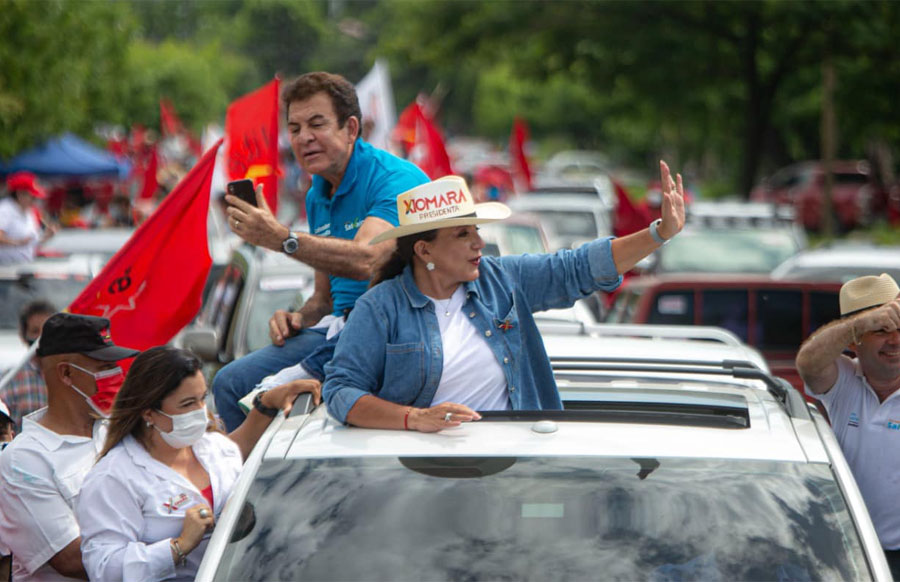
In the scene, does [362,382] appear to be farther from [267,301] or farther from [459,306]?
[267,301]

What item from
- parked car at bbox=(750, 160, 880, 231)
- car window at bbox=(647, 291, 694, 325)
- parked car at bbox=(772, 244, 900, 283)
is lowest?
parked car at bbox=(750, 160, 880, 231)

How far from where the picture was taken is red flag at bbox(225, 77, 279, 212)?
29.5ft

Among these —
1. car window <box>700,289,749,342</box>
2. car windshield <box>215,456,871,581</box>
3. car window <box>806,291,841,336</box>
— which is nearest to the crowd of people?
car windshield <box>215,456,871,581</box>

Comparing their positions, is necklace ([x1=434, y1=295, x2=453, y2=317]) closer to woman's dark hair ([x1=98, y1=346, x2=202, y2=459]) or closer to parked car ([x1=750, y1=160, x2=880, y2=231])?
woman's dark hair ([x1=98, y1=346, x2=202, y2=459])

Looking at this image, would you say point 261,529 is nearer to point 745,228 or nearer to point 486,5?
point 745,228

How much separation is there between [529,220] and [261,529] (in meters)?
12.0

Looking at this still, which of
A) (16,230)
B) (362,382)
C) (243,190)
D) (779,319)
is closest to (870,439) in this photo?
(362,382)

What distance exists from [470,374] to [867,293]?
1.49 m

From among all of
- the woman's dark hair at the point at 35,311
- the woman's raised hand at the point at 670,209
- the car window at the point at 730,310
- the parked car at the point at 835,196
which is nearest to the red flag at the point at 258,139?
the woman's dark hair at the point at 35,311

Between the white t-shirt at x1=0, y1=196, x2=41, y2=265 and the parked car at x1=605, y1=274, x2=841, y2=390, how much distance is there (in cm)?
643

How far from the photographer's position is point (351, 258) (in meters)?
4.73

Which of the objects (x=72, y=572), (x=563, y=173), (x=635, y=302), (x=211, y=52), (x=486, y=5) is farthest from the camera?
(x=211, y=52)

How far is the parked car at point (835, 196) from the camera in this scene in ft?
111

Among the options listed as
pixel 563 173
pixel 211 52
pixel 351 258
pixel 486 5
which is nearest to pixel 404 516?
pixel 351 258
